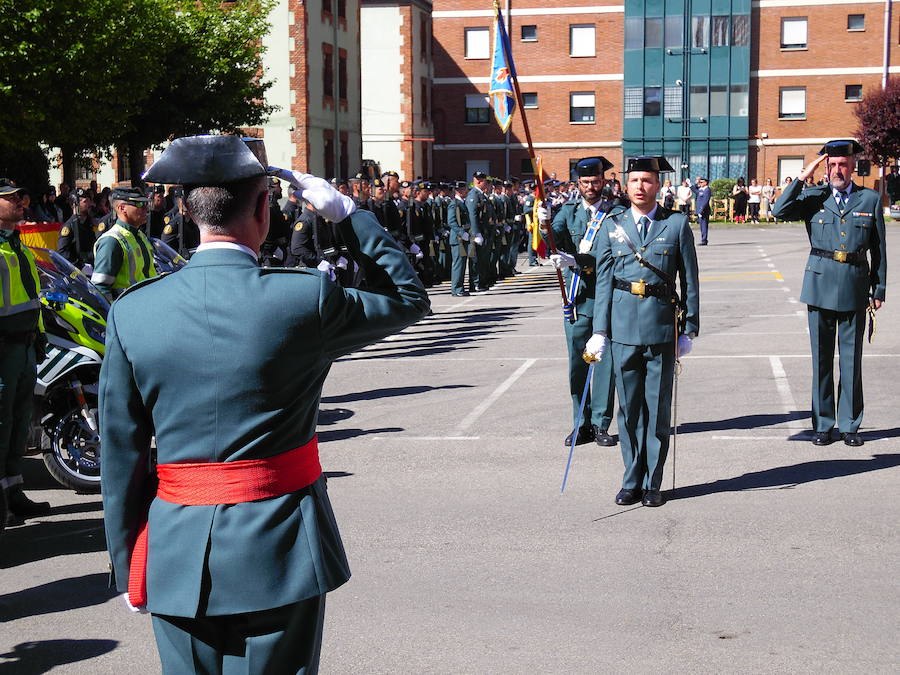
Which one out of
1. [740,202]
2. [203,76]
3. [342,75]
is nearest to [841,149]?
[203,76]

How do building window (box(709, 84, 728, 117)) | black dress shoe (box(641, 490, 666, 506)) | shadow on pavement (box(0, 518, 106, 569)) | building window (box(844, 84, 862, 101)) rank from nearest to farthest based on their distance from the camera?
shadow on pavement (box(0, 518, 106, 569)), black dress shoe (box(641, 490, 666, 506)), building window (box(844, 84, 862, 101)), building window (box(709, 84, 728, 117))

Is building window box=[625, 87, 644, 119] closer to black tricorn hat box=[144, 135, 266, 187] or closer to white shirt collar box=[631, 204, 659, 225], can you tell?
white shirt collar box=[631, 204, 659, 225]

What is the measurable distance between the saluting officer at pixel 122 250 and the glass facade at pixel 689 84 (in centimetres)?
5225

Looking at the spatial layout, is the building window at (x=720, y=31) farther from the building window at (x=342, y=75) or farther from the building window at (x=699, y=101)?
the building window at (x=342, y=75)

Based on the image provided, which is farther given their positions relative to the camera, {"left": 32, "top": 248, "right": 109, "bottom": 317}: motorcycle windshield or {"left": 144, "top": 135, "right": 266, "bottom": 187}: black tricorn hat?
{"left": 32, "top": 248, "right": 109, "bottom": 317}: motorcycle windshield

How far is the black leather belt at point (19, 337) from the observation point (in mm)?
7202

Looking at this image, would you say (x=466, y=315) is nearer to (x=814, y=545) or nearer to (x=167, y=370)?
(x=814, y=545)

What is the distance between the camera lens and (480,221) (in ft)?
75.2

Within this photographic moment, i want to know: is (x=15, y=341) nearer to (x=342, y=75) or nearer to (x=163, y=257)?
(x=163, y=257)

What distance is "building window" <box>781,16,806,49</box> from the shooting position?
5825 centimetres

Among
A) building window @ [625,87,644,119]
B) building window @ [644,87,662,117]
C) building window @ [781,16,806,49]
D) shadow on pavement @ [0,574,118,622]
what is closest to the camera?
shadow on pavement @ [0,574,118,622]

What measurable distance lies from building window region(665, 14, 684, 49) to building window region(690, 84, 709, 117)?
2.19 metres

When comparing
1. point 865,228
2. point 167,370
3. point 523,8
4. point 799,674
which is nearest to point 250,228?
point 167,370

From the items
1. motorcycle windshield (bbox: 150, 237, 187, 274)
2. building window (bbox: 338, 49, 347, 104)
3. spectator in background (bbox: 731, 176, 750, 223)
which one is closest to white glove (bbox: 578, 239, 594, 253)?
motorcycle windshield (bbox: 150, 237, 187, 274)
